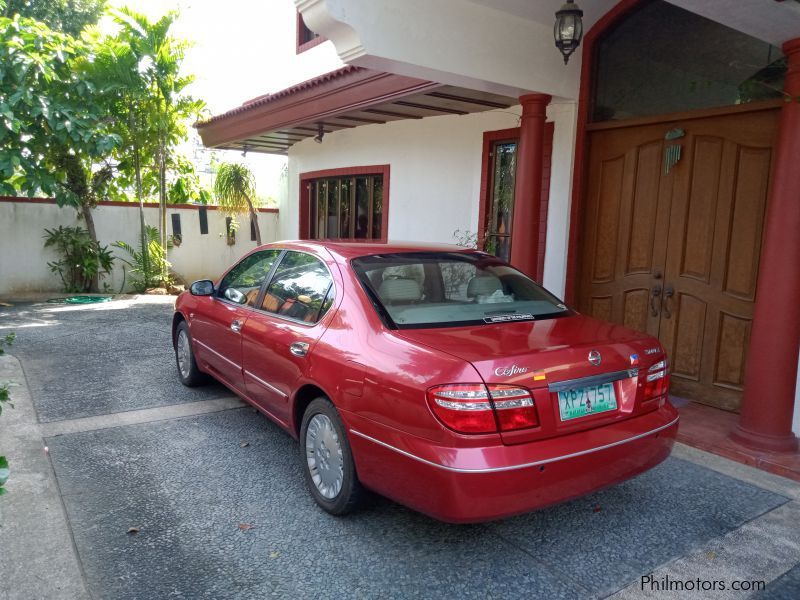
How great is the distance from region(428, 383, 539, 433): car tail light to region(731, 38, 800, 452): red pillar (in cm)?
254

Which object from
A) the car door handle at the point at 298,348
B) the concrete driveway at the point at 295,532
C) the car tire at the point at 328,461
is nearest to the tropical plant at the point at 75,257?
the concrete driveway at the point at 295,532

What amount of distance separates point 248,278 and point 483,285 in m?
1.87

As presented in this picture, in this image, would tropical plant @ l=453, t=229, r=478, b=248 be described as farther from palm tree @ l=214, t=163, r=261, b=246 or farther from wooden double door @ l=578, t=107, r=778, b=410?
palm tree @ l=214, t=163, r=261, b=246

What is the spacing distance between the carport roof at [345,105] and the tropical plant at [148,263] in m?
2.40

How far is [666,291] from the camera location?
5.28 meters

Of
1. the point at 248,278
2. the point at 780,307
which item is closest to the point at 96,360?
the point at 248,278

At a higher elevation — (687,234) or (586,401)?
(687,234)

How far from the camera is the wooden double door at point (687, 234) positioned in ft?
15.5

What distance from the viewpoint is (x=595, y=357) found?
280cm

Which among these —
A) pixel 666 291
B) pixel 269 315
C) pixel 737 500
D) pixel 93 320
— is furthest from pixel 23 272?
pixel 737 500

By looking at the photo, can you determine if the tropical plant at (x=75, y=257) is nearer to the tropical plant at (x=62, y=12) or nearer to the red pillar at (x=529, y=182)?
the tropical plant at (x=62, y=12)

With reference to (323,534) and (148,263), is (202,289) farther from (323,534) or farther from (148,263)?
(148,263)

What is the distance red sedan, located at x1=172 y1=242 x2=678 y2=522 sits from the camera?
2.49 m

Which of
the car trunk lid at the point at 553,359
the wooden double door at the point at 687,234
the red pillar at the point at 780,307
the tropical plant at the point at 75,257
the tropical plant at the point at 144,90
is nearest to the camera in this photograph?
the car trunk lid at the point at 553,359
